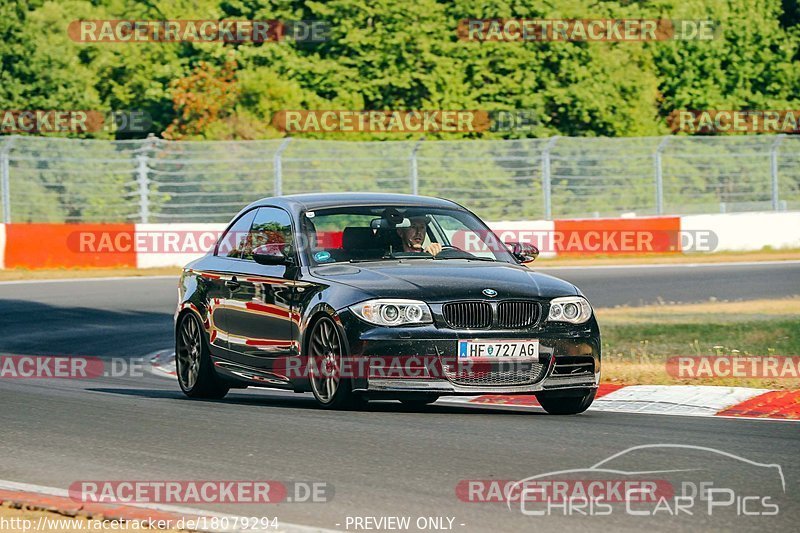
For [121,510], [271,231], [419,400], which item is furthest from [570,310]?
[121,510]

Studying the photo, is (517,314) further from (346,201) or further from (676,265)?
(676,265)

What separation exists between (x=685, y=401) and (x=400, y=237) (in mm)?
2424

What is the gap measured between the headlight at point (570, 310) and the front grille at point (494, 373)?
0.36m

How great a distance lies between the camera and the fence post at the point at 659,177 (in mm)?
34375

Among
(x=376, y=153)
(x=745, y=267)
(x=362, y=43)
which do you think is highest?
(x=362, y=43)

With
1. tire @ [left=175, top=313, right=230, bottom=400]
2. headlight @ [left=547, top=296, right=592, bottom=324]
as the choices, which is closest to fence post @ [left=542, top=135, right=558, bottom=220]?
tire @ [left=175, top=313, right=230, bottom=400]

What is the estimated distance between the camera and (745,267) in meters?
30.4

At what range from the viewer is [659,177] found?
34500mm

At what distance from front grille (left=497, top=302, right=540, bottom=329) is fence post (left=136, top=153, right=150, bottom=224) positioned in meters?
22.4

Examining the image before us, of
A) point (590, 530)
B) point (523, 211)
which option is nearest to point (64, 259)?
point (523, 211)

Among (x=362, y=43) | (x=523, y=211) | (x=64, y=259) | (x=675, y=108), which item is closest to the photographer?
(x=64, y=259)

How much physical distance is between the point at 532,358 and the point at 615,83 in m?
43.6

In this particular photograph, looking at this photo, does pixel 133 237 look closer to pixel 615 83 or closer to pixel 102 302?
pixel 102 302

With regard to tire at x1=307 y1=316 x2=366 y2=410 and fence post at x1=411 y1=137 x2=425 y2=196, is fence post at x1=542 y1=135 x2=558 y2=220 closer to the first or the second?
fence post at x1=411 y1=137 x2=425 y2=196
